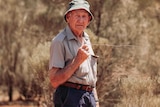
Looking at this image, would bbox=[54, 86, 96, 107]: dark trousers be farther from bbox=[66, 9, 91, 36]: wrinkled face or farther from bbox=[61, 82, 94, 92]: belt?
bbox=[66, 9, 91, 36]: wrinkled face

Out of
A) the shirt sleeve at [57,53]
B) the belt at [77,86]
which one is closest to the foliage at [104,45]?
the belt at [77,86]

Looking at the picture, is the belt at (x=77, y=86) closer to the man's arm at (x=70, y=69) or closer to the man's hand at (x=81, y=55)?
the man's arm at (x=70, y=69)

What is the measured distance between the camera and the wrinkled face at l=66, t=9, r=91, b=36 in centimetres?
328

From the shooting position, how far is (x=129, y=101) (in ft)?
18.4

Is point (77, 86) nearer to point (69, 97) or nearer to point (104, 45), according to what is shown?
point (69, 97)

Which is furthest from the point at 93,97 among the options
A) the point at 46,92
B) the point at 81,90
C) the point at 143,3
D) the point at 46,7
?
the point at 46,7

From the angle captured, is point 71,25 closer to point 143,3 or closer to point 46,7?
point 143,3

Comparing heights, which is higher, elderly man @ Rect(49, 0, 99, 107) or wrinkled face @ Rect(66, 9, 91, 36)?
wrinkled face @ Rect(66, 9, 91, 36)

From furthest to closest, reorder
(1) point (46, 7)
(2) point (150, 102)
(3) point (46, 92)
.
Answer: (1) point (46, 7) < (3) point (46, 92) < (2) point (150, 102)

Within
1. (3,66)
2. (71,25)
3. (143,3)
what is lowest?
(3,66)

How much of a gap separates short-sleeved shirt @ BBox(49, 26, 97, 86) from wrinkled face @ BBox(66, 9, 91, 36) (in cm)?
5

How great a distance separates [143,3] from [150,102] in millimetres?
4598

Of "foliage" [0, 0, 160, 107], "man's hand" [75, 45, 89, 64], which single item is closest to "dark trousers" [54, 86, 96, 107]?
"man's hand" [75, 45, 89, 64]

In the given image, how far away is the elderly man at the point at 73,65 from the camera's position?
314 cm
